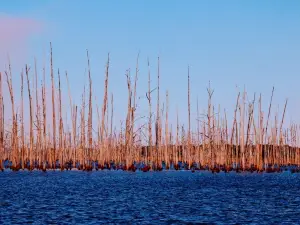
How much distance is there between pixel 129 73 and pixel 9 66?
36.8ft

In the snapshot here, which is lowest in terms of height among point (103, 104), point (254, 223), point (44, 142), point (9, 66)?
point (254, 223)

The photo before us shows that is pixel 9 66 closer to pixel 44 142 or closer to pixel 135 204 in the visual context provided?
pixel 44 142

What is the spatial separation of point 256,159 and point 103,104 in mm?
16506

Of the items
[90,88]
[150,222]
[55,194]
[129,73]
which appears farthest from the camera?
[90,88]

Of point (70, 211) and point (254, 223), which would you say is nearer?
point (254, 223)

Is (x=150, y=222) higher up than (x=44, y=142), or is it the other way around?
(x=44, y=142)

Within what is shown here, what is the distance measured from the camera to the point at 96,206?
950 inches

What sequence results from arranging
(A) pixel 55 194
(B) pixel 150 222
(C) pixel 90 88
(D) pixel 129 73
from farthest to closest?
(C) pixel 90 88, (D) pixel 129 73, (A) pixel 55 194, (B) pixel 150 222

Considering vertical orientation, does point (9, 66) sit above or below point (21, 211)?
above

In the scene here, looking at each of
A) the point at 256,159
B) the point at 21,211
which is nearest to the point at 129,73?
the point at 256,159

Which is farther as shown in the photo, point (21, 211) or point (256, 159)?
point (256, 159)

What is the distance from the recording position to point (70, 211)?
22094 millimetres

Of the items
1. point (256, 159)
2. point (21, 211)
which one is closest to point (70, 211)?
point (21, 211)

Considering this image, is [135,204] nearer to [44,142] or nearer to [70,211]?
[70,211]
